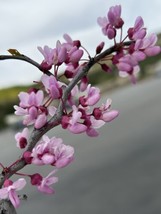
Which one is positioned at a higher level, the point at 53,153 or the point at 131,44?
the point at 131,44

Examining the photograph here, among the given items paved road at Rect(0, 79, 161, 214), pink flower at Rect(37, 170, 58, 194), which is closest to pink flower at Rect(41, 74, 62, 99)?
pink flower at Rect(37, 170, 58, 194)

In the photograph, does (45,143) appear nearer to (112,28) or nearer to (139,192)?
(112,28)

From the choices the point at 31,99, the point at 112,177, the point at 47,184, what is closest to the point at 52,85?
the point at 31,99

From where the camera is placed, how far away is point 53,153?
0.71 m

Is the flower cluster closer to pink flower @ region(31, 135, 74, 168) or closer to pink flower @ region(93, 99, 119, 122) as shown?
pink flower @ region(93, 99, 119, 122)

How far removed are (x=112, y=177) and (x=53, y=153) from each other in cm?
1189

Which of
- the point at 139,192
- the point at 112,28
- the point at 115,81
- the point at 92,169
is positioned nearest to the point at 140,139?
the point at 92,169

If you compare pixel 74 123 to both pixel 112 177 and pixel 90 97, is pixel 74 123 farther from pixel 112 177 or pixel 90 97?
pixel 112 177

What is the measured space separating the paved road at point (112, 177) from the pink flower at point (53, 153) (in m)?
4.91

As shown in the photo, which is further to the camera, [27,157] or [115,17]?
[115,17]

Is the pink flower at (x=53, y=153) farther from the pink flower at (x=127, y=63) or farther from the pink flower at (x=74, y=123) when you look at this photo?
the pink flower at (x=127, y=63)

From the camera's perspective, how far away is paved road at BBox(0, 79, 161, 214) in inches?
378

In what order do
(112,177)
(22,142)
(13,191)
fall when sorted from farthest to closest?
(112,177) → (22,142) → (13,191)

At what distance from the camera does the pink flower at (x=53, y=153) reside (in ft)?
2.27
